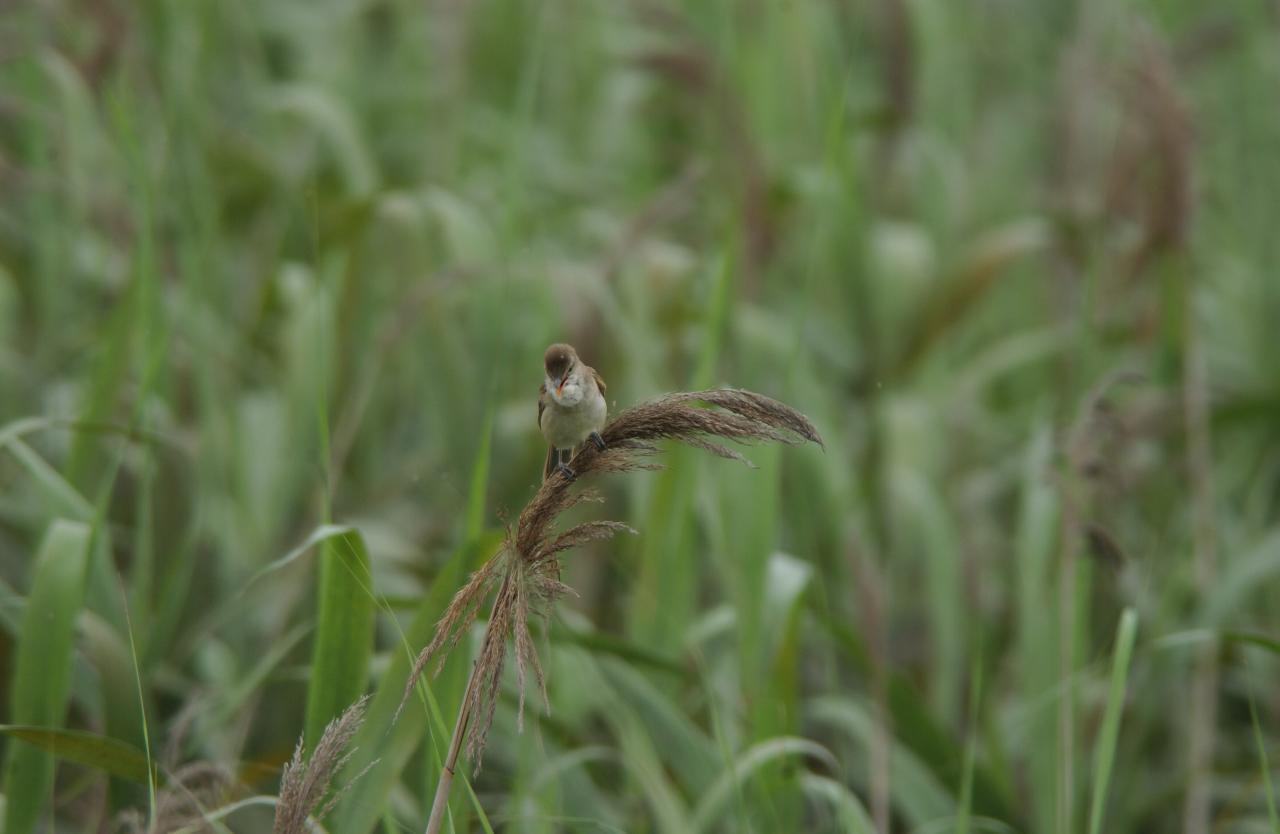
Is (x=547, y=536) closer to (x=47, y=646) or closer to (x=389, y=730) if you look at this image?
(x=389, y=730)

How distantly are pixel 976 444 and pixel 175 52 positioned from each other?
257cm

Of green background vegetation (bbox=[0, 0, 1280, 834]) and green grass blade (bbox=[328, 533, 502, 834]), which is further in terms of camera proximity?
green background vegetation (bbox=[0, 0, 1280, 834])

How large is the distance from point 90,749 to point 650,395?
1.53m

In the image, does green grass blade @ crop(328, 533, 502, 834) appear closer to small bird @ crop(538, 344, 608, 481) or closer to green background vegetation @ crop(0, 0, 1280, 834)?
green background vegetation @ crop(0, 0, 1280, 834)

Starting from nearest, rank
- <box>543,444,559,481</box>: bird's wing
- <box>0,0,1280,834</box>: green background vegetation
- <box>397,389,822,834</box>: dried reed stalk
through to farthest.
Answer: <box>397,389,822,834</box>: dried reed stalk, <box>543,444,559,481</box>: bird's wing, <box>0,0,1280,834</box>: green background vegetation

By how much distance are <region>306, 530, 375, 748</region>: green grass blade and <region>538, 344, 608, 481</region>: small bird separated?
291 mm

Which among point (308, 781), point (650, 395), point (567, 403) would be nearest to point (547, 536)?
point (308, 781)

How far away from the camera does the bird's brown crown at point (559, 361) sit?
1.75 m

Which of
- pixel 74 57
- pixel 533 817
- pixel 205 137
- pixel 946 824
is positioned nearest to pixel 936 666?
pixel 946 824

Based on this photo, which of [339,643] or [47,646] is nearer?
[339,643]

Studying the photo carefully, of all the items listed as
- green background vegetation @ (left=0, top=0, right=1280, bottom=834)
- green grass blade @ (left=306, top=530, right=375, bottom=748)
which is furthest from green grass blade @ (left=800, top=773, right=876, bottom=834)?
green grass blade @ (left=306, top=530, right=375, bottom=748)

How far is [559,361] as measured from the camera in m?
1.76

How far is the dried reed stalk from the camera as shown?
3.98ft

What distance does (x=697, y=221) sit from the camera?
4582mm
